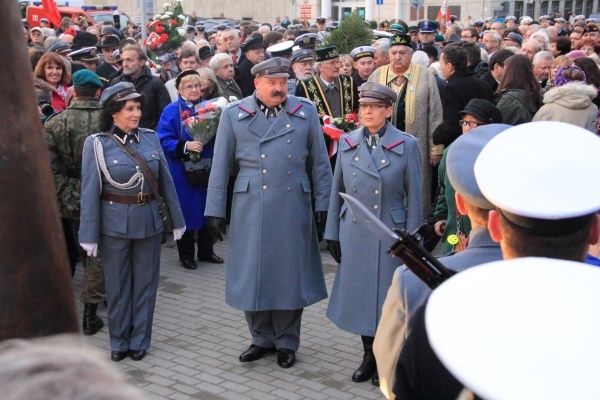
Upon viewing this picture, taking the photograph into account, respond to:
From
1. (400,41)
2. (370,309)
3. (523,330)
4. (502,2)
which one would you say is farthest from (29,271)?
(502,2)

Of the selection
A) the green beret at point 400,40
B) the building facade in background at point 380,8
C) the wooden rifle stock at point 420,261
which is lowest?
the building facade in background at point 380,8

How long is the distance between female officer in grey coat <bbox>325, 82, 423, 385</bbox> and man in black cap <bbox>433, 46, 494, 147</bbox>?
8.92 feet

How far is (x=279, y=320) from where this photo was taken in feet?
19.7

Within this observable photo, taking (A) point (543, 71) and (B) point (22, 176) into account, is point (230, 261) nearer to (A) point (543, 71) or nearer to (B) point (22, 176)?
(B) point (22, 176)

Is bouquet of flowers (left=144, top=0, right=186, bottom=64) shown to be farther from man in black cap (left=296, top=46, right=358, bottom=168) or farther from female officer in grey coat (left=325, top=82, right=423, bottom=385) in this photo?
female officer in grey coat (left=325, top=82, right=423, bottom=385)

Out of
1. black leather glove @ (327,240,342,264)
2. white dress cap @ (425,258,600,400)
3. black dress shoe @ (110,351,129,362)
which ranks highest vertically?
white dress cap @ (425,258,600,400)

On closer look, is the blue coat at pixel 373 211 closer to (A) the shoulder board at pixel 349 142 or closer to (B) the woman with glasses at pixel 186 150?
(A) the shoulder board at pixel 349 142

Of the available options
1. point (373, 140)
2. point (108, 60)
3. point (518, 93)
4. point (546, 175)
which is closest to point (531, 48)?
point (518, 93)

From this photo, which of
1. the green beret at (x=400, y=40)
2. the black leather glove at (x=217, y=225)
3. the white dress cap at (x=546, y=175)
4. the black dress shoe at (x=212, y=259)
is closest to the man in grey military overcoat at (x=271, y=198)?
the black leather glove at (x=217, y=225)

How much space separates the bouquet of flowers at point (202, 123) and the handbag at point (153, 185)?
1.97 m

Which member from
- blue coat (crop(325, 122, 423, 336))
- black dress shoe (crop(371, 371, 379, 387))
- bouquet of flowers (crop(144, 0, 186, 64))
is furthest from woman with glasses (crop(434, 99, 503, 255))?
bouquet of flowers (crop(144, 0, 186, 64))

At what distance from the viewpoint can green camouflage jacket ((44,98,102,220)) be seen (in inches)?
266

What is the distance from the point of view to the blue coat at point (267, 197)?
19.2ft

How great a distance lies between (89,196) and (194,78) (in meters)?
2.65
